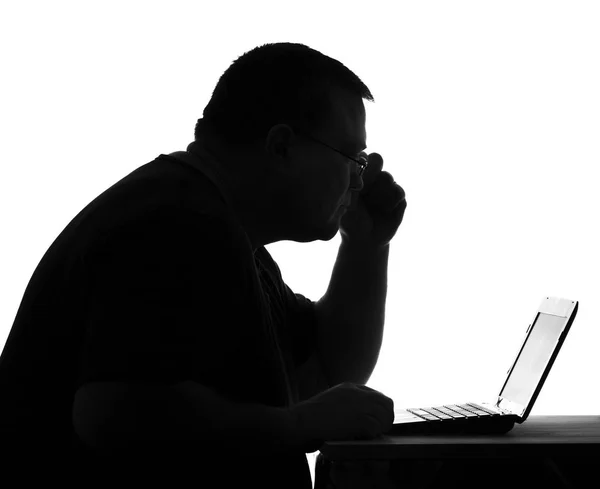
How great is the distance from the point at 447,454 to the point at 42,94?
64.0 inches

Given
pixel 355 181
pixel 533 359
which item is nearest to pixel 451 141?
pixel 355 181

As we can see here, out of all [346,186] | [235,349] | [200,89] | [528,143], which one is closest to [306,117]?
[346,186]

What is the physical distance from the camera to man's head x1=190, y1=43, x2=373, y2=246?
1.00m

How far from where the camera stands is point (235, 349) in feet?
2.58

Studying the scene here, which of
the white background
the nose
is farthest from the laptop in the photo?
the white background

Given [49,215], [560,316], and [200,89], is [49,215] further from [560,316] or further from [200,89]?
[560,316]

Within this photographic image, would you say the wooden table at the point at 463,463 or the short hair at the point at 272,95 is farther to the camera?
the short hair at the point at 272,95

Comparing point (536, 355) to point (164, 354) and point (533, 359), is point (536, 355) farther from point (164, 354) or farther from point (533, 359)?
point (164, 354)

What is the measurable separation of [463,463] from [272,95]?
562mm

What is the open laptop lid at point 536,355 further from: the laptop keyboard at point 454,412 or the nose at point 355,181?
the nose at point 355,181

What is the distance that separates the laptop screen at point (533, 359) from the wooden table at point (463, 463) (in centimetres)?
16

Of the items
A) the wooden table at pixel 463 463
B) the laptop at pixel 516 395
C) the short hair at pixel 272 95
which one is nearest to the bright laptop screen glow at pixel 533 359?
the laptop at pixel 516 395

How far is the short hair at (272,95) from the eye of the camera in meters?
1.01

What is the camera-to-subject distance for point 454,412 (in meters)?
0.94
